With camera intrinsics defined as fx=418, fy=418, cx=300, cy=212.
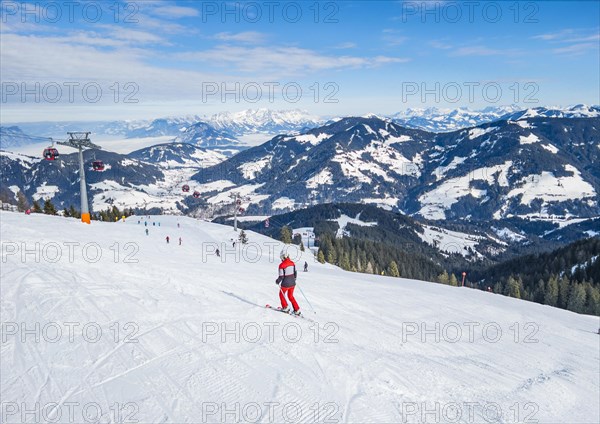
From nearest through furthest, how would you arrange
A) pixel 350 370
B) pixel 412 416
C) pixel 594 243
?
pixel 412 416
pixel 350 370
pixel 594 243

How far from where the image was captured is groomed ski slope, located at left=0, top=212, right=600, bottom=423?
28.0ft

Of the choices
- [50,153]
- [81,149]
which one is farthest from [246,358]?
[50,153]

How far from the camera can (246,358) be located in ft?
34.5

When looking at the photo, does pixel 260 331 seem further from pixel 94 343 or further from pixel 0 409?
pixel 0 409

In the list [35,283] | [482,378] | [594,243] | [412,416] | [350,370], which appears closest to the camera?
[412,416]

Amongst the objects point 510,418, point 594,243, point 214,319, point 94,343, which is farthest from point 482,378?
point 594,243

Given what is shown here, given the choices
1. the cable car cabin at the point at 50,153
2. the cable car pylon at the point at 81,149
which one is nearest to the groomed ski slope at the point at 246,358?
the cable car pylon at the point at 81,149

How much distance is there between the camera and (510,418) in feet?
31.6

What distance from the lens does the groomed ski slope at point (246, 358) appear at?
28.0ft

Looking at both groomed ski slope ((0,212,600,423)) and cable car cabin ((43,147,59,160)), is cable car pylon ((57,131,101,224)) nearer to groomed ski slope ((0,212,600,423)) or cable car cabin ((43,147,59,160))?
cable car cabin ((43,147,59,160))

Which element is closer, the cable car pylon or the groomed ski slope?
the groomed ski slope

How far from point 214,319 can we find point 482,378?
8.13 meters

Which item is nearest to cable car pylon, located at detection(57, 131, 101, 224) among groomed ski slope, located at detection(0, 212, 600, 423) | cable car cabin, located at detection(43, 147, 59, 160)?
cable car cabin, located at detection(43, 147, 59, 160)

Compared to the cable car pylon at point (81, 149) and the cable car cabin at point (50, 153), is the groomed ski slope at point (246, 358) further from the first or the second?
the cable car cabin at point (50, 153)
